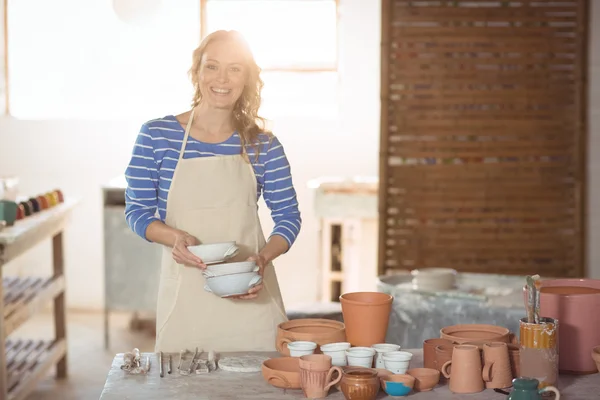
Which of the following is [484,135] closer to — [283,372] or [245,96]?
[245,96]

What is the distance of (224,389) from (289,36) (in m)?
4.85

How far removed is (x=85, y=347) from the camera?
227 inches

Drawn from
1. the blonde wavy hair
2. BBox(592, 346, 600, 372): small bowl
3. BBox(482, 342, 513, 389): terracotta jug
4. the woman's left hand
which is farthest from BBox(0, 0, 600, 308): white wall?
BBox(482, 342, 513, 389): terracotta jug

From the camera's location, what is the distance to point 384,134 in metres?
4.58

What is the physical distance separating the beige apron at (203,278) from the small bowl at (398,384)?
2.39 feet

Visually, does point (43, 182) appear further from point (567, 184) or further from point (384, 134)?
point (567, 184)

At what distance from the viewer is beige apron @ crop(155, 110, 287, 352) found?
8.40 ft

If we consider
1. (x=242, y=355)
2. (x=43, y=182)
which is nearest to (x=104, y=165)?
(x=43, y=182)

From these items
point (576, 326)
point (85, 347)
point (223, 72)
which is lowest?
point (85, 347)

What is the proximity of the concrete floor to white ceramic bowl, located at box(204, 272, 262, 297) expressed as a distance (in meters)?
2.53

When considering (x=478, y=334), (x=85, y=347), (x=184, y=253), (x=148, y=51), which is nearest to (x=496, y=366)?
(x=478, y=334)

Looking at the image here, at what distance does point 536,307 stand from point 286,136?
467 centimetres

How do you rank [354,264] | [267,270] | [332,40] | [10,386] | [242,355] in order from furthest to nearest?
[332,40], [354,264], [10,386], [267,270], [242,355]

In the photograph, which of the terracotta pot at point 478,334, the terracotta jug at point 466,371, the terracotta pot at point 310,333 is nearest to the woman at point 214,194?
the terracotta pot at point 310,333
